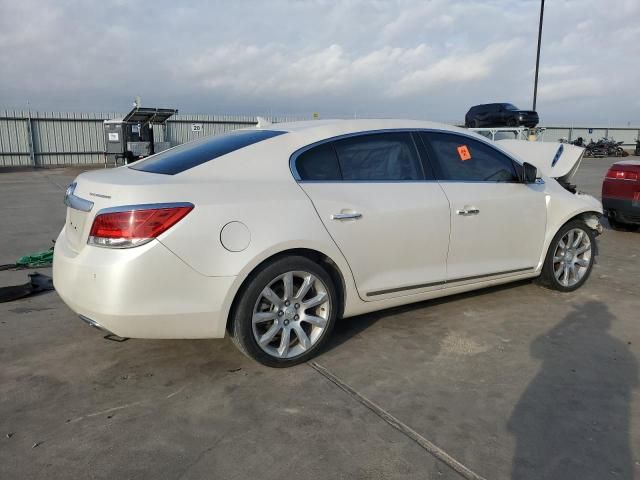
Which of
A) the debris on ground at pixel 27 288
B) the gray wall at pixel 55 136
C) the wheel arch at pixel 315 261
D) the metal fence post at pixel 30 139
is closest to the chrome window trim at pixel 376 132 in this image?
the wheel arch at pixel 315 261

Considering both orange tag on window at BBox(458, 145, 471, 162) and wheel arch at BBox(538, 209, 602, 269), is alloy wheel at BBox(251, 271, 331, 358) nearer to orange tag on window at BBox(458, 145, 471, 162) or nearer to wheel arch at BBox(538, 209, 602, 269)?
orange tag on window at BBox(458, 145, 471, 162)

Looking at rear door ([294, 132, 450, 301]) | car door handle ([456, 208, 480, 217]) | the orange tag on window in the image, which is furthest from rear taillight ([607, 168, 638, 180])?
rear door ([294, 132, 450, 301])

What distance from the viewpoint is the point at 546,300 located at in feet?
15.8

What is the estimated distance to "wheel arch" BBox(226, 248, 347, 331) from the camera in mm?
3195

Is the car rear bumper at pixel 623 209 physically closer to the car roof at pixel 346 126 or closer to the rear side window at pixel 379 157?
the car roof at pixel 346 126

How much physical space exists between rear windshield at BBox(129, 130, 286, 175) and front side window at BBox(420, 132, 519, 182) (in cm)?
126

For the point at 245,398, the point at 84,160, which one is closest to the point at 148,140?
the point at 84,160

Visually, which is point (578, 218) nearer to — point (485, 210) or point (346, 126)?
point (485, 210)

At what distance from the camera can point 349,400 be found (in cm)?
305

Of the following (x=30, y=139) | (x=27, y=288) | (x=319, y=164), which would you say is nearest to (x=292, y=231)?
(x=319, y=164)

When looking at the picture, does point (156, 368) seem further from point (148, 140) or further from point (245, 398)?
point (148, 140)

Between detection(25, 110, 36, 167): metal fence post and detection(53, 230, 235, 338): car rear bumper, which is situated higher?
detection(25, 110, 36, 167): metal fence post

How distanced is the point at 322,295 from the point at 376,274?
45 cm

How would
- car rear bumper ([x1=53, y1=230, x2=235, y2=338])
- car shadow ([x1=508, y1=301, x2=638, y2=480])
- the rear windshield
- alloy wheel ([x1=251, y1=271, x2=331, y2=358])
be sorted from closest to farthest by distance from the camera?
car shadow ([x1=508, y1=301, x2=638, y2=480]), car rear bumper ([x1=53, y1=230, x2=235, y2=338]), alloy wheel ([x1=251, y1=271, x2=331, y2=358]), the rear windshield
